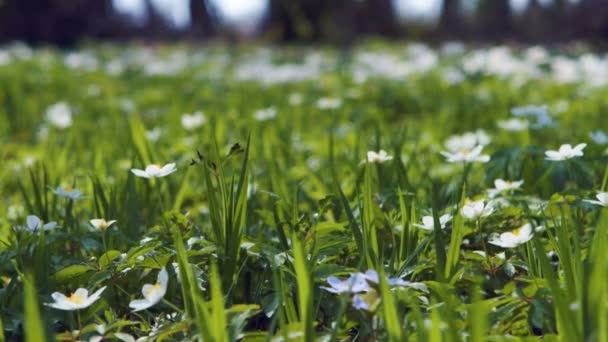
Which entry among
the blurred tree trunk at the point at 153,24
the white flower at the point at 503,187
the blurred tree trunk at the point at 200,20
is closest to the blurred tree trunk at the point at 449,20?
the blurred tree trunk at the point at 200,20

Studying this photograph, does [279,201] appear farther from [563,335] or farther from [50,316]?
[563,335]

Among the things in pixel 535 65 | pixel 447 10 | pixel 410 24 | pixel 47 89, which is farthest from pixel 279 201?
pixel 410 24

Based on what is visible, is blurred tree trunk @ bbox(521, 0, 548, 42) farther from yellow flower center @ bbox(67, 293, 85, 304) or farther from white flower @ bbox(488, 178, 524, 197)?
yellow flower center @ bbox(67, 293, 85, 304)

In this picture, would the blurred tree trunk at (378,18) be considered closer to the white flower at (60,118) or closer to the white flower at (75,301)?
the white flower at (60,118)

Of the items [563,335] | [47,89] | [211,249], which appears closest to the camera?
[563,335]

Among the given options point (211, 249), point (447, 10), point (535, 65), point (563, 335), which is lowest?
point (563, 335)

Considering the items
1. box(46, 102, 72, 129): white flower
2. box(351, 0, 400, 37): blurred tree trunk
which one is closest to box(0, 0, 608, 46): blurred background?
box(351, 0, 400, 37): blurred tree trunk
